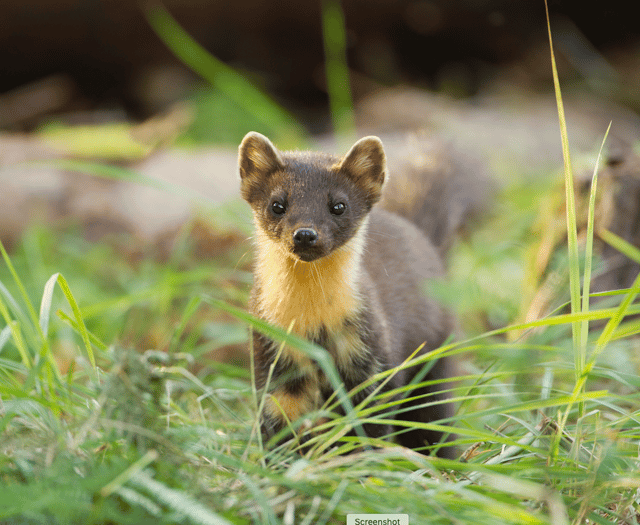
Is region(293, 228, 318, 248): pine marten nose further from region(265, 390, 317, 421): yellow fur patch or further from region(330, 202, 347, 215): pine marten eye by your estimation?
region(265, 390, 317, 421): yellow fur patch

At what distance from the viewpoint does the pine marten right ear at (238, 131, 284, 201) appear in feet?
10.6

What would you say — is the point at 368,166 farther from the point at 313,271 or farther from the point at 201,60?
the point at 201,60

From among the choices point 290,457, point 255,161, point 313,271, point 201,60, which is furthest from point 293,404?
point 201,60

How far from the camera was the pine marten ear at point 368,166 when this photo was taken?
3.24 meters

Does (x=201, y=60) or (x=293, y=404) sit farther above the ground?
(x=201, y=60)

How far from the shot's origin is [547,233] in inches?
190

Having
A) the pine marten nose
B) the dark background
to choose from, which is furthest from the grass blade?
the pine marten nose

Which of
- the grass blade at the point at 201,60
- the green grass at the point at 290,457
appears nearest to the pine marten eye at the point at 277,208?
the green grass at the point at 290,457

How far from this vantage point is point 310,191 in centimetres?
314

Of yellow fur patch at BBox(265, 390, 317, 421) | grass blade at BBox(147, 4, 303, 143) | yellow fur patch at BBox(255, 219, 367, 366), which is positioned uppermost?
grass blade at BBox(147, 4, 303, 143)

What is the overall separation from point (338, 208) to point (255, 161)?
56cm

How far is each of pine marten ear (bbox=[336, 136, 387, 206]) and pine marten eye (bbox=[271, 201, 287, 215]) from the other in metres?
0.39

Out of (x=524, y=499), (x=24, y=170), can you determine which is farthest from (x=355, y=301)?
(x=24, y=170)

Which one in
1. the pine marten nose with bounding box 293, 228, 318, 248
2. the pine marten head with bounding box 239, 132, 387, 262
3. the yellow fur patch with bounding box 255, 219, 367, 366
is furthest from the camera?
the yellow fur patch with bounding box 255, 219, 367, 366
